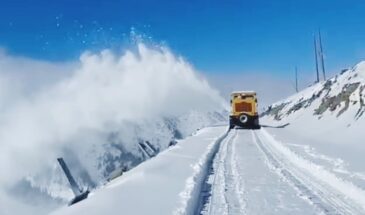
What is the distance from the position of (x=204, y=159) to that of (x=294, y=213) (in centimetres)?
922

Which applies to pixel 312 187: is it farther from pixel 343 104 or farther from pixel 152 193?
pixel 343 104

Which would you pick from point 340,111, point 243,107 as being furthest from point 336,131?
point 243,107

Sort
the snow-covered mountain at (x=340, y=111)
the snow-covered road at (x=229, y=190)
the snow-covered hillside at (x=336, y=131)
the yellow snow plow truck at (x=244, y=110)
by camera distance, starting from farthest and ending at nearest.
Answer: the yellow snow plow truck at (x=244, y=110) → the snow-covered mountain at (x=340, y=111) → the snow-covered hillside at (x=336, y=131) → the snow-covered road at (x=229, y=190)

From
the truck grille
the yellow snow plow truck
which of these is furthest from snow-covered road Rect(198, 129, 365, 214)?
the truck grille

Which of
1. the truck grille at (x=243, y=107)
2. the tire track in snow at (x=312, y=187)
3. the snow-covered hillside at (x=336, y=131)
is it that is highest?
the truck grille at (x=243, y=107)

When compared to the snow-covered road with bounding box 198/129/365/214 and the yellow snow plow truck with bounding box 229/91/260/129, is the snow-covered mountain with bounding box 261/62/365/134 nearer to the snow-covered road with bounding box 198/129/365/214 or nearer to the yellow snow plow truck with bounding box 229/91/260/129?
the yellow snow plow truck with bounding box 229/91/260/129

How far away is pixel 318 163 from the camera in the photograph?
16.5 m

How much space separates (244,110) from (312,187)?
33.9 meters

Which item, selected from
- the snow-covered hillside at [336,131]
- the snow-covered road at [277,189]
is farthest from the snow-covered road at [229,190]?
the snow-covered hillside at [336,131]

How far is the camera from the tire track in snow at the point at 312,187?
10.1 m

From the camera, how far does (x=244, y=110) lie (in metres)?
46.5

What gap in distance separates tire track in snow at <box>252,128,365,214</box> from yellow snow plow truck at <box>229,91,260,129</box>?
84.0ft

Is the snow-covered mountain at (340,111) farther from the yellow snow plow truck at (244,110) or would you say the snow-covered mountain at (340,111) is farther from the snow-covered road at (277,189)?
the snow-covered road at (277,189)

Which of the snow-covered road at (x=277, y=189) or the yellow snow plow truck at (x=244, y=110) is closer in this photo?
the snow-covered road at (x=277, y=189)
